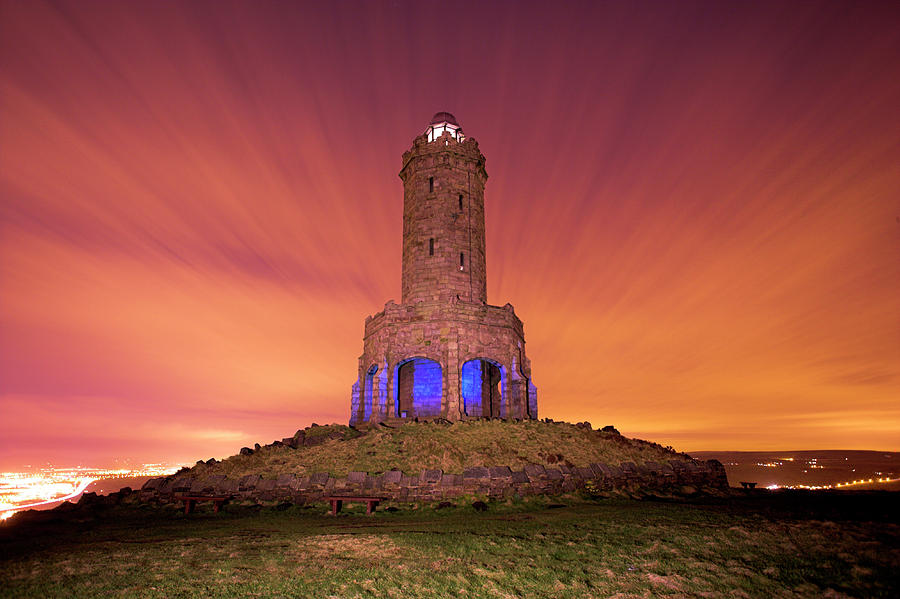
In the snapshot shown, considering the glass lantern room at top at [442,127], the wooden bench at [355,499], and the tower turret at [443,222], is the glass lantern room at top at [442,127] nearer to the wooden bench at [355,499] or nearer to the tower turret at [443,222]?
the tower turret at [443,222]

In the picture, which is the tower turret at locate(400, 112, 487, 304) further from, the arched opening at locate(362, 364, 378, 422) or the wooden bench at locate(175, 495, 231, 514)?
the wooden bench at locate(175, 495, 231, 514)

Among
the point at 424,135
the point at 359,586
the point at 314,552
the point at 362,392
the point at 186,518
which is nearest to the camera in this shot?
the point at 359,586

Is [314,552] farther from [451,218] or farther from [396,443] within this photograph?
[451,218]

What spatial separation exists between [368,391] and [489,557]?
24.0 metres

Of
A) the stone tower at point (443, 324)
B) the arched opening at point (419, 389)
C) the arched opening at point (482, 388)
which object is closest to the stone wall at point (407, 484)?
the stone tower at point (443, 324)

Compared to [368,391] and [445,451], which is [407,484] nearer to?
[445,451]

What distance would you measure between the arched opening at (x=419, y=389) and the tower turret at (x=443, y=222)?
4326mm

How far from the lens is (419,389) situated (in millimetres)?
30859

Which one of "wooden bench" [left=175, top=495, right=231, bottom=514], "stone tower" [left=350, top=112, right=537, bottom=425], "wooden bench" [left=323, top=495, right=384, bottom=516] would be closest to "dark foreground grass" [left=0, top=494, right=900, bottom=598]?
"wooden bench" [left=323, top=495, right=384, bottom=516]

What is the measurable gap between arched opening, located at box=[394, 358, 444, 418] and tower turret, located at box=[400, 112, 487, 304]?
4.33 meters

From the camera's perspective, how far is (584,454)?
1923 cm

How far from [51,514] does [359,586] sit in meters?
13.4

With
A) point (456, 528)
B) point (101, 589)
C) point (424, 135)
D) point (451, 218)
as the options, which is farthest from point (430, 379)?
point (101, 589)

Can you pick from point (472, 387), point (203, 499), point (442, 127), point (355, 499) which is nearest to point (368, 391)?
point (472, 387)
